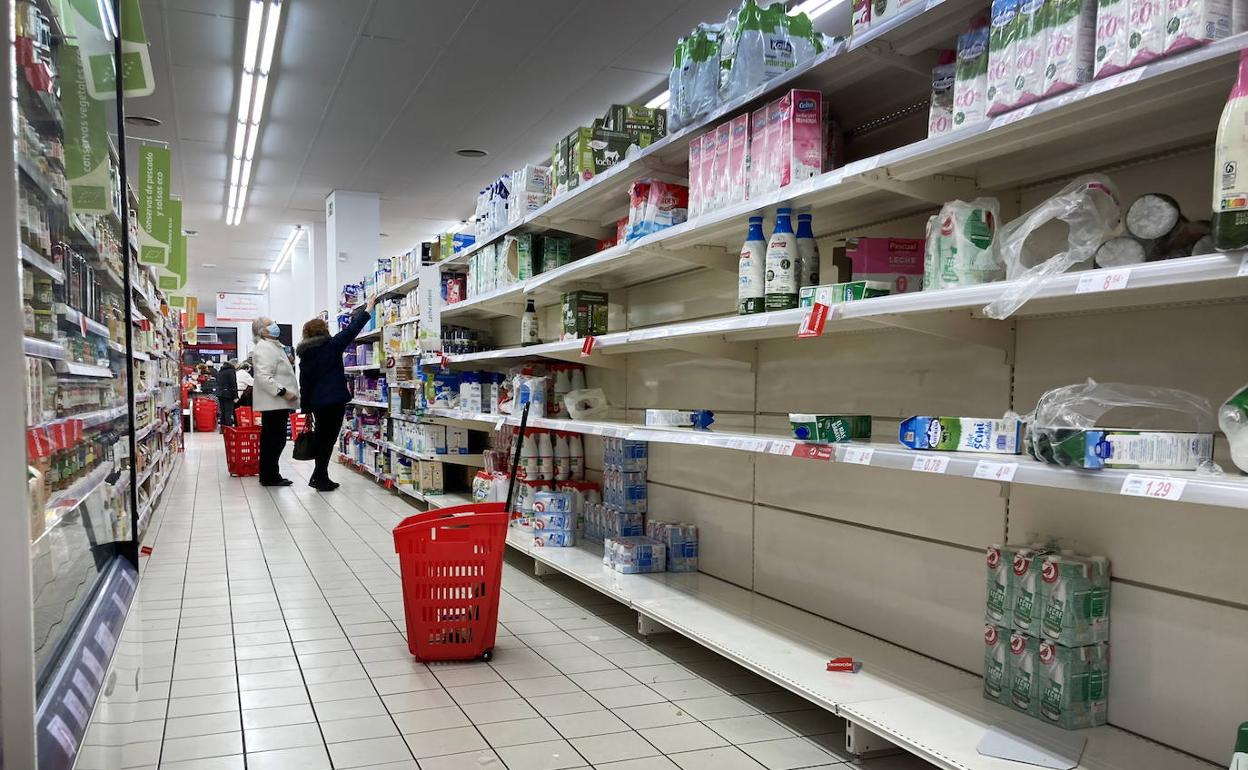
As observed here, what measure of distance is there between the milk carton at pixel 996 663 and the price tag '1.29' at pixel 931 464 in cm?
63

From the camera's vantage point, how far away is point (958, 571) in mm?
2699

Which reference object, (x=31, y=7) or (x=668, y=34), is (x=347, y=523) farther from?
(x=31, y=7)

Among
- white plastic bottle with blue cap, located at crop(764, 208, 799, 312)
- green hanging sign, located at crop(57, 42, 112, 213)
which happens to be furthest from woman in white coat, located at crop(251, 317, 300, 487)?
green hanging sign, located at crop(57, 42, 112, 213)

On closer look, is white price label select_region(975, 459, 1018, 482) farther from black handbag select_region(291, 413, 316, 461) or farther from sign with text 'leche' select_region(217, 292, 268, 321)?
sign with text 'leche' select_region(217, 292, 268, 321)

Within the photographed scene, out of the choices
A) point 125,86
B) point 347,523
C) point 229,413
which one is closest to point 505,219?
point 347,523

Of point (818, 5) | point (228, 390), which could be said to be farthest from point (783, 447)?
point (228, 390)

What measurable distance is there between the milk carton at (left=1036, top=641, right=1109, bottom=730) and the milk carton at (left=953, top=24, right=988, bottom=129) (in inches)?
53.9

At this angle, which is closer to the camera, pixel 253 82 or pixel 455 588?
pixel 455 588

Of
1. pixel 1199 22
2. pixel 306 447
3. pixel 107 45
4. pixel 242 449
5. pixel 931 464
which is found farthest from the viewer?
pixel 242 449

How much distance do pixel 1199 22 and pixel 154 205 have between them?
7.22 metres

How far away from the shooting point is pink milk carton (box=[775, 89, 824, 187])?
2.69 metres

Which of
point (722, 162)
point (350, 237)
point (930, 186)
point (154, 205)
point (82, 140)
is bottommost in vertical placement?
point (82, 140)

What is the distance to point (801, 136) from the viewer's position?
2691 mm

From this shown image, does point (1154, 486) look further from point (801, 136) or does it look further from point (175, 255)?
point (175, 255)
